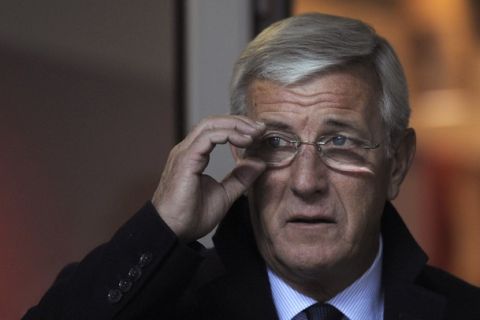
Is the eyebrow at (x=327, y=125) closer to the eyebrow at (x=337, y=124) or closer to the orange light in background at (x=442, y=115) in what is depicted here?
the eyebrow at (x=337, y=124)

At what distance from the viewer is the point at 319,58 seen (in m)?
3.16

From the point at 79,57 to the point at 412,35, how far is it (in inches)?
46.4

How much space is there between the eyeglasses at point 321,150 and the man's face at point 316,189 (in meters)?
0.01

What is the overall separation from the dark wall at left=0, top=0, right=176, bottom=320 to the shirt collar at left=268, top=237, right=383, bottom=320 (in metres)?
0.93

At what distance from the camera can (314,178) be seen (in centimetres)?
307

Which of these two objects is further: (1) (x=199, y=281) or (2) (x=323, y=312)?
(1) (x=199, y=281)

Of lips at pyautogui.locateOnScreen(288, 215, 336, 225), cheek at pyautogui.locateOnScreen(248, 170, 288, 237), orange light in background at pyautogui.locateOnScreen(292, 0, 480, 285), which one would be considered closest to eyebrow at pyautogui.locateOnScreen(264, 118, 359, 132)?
cheek at pyautogui.locateOnScreen(248, 170, 288, 237)

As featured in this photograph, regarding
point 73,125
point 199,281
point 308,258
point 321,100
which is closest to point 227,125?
point 321,100

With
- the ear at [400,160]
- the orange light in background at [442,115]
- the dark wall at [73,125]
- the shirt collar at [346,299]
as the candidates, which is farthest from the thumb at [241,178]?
the orange light in background at [442,115]

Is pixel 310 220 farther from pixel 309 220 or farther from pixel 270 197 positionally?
pixel 270 197

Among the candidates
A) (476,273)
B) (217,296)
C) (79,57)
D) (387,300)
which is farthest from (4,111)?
(476,273)

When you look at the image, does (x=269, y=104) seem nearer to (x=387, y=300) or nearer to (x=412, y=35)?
(x=387, y=300)

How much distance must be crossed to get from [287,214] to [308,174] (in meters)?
0.11

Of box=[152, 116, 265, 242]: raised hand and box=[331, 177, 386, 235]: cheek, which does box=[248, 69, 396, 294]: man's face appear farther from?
box=[152, 116, 265, 242]: raised hand
